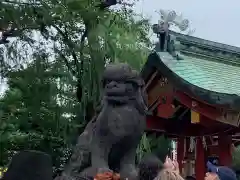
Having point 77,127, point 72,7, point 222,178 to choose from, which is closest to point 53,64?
point 77,127

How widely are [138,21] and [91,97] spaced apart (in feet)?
15.6

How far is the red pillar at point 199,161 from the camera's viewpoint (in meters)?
8.13

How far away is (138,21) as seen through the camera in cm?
1488

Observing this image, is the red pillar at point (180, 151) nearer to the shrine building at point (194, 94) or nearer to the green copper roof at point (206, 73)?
the shrine building at point (194, 94)

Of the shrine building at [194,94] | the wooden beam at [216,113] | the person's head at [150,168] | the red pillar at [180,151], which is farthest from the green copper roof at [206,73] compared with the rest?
the person's head at [150,168]

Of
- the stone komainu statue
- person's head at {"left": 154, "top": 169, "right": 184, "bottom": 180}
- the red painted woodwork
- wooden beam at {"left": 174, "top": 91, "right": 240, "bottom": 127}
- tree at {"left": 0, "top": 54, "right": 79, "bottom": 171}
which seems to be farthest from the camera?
tree at {"left": 0, "top": 54, "right": 79, "bottom": 171}

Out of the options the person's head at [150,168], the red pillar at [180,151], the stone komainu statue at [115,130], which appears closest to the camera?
the person's head at [150,168]

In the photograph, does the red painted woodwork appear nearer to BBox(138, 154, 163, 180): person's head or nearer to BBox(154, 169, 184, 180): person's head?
BBox(138, 154, 163, 180): person's head

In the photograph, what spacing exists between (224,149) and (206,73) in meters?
1.27

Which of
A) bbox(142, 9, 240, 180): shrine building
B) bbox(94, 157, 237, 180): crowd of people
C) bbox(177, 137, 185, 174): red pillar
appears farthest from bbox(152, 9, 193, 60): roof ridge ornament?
bbox(94, 157, 237, 180): crowd of people

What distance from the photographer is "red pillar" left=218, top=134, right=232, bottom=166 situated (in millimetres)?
7753

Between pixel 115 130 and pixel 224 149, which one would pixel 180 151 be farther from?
pixel 115 130

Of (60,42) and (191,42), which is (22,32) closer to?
(60,42)

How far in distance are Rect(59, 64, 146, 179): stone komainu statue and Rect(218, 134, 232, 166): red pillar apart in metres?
2.66
